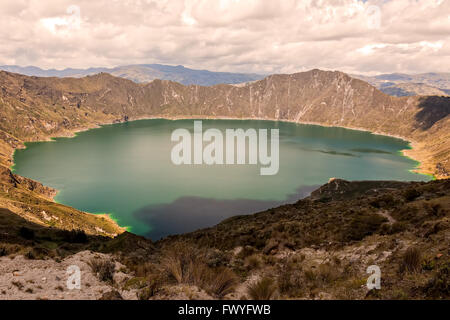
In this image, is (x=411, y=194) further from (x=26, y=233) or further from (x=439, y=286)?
(x=26, y=233)

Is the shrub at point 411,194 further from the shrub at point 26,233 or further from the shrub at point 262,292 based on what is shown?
the shrub at point 26,233

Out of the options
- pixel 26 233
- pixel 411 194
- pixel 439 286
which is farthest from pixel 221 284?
pixel 411 194

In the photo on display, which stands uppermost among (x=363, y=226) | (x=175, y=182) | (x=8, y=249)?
(x=175, y=182)

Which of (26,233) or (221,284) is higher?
(221,284)

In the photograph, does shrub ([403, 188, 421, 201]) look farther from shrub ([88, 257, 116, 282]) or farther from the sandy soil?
shrub ([88, 257, 116, 282])

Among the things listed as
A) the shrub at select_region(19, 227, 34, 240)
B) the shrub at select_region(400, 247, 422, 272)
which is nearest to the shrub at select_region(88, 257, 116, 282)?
the shrub at select_region(400, 247, 422, 272)

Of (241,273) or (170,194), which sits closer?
(241,273)

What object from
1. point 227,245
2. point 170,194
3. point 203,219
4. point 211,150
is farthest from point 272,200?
point 211,150

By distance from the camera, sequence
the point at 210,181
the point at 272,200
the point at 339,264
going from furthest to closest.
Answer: the point at 210,181 → the point at 272,200 → the point at 339,264

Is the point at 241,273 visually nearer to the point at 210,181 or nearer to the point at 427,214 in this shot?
the point at 427,214
